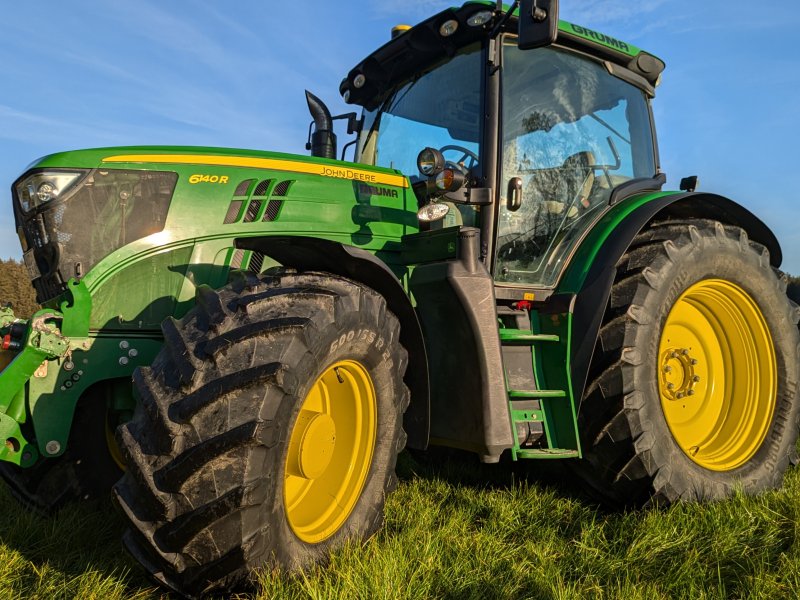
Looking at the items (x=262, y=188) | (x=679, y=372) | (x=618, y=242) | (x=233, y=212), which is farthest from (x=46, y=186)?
(x=679, y=372)

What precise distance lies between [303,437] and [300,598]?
20.9 inches

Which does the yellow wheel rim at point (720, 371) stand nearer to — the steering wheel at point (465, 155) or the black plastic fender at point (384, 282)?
the steering wheel at point (465, 155)

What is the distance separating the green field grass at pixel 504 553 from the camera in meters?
2.15

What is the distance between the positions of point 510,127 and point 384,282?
1.24m

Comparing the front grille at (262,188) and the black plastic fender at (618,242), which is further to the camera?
the black plastic fender at (618,242)

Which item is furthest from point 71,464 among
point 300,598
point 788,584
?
point 788,584

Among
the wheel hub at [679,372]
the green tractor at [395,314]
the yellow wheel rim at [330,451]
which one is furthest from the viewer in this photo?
the wheel hub at [679,372]

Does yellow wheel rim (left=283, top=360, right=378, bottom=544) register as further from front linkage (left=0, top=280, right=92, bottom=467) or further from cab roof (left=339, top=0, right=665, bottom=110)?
cab roof (left=339, top=0, right=665, bottom=110)

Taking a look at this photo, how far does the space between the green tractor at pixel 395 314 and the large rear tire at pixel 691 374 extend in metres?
0.01

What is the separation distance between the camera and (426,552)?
95.0 inches

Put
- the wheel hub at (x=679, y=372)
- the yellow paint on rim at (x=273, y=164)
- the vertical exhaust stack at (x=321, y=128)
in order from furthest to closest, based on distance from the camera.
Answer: the vertical exhaust stack at (x=321, y=128)
the wheel hub at (x=679, y=372)
the yellow paint on rim at (x=273, y=164)

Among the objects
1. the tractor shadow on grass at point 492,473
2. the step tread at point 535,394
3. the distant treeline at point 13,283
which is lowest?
the tractor shadow on grass at point 492,473

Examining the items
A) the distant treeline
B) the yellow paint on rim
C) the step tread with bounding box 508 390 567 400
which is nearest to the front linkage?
the yellow paint on rim

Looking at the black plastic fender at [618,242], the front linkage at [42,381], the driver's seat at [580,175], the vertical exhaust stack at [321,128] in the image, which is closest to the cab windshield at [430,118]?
the vertical exhaust stack at [321,128]
